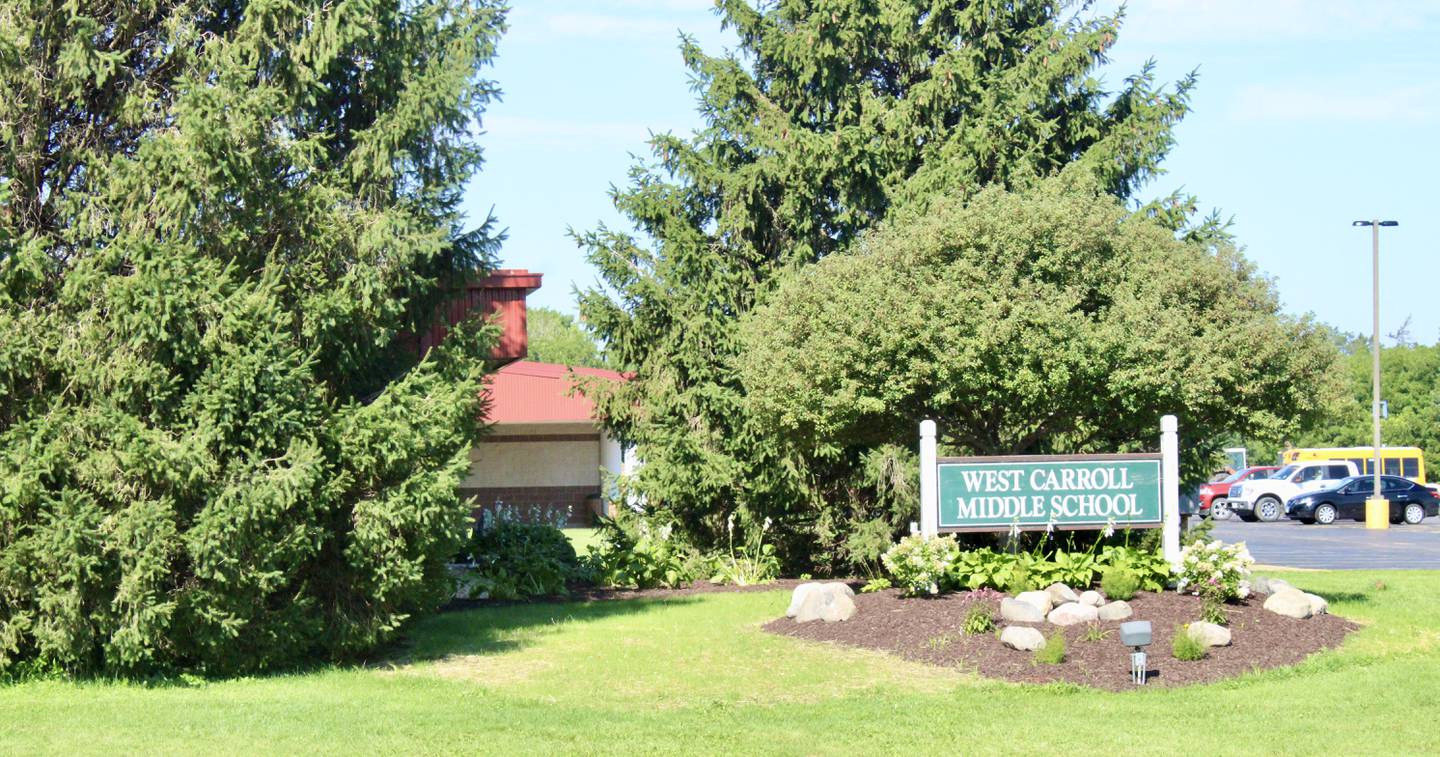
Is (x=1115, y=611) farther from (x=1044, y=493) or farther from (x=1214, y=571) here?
(x=1044, y=493)

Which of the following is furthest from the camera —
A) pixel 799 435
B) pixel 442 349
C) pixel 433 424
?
pixel 799 435

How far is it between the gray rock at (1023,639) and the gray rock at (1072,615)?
54cm

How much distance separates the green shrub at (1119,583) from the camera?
1284 cm

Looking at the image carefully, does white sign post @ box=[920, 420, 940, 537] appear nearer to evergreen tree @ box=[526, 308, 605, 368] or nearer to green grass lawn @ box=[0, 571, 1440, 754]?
green grass lawn @ box=[0, 571, 1440, 754]

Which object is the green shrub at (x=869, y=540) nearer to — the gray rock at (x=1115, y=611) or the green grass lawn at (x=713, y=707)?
the green grass lawn at (x=713, y=707)

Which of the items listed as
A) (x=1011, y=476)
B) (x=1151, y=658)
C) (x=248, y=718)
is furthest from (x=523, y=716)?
(x=1011, y=476)

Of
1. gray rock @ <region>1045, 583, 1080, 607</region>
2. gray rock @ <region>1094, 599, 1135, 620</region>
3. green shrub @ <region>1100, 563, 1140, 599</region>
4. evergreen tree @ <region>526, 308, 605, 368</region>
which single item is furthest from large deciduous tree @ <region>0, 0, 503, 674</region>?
evergreen tree @ <region>526, 308, 605, 368</region>

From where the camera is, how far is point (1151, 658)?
1121cm

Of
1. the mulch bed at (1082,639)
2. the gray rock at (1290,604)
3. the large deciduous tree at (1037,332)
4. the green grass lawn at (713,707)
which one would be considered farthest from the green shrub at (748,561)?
the gray rock at (1290,604)

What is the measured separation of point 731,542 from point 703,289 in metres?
3.48

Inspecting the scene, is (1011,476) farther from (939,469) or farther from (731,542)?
(731,542)

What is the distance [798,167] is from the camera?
1898 cm

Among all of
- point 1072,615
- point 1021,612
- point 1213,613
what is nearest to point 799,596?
point 1021,612

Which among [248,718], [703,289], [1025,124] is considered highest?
[1025,124]
